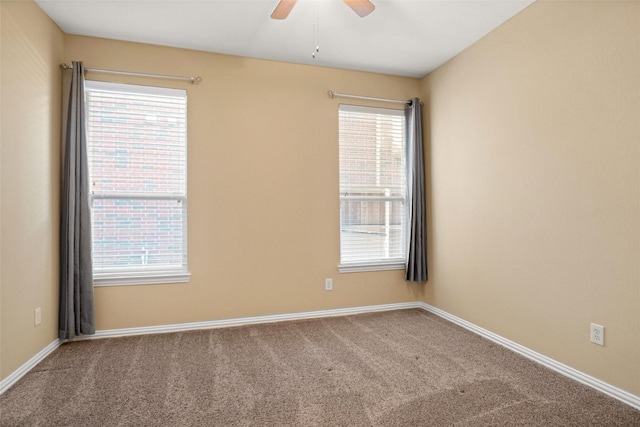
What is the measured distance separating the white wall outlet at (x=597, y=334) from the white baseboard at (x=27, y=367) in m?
3.79

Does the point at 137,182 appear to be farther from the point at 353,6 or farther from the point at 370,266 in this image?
the point at 370,266

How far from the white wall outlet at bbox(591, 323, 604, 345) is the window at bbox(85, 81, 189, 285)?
10.7 feet

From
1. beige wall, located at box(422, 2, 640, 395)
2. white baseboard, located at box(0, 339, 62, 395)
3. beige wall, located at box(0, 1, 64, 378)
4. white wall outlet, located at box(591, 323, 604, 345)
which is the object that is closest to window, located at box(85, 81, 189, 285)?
beige wall, located at box(0, 1, 64, 378)

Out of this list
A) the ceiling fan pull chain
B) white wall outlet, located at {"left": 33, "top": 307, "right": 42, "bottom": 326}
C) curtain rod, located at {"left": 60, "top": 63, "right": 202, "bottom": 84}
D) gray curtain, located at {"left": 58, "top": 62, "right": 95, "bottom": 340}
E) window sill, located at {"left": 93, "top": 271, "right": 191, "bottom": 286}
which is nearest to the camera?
white wall outlet, located at {"left": 33, "top": 307, "right": 42, "bottom": 326}

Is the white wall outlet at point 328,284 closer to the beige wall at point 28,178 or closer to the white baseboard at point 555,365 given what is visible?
the white baseboard at point 555,365

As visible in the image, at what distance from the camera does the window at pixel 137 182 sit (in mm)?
3221

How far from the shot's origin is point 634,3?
2.09 metres

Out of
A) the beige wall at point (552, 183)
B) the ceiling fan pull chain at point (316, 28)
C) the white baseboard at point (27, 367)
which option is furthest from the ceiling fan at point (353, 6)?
the white baseboard at point (27, 367)

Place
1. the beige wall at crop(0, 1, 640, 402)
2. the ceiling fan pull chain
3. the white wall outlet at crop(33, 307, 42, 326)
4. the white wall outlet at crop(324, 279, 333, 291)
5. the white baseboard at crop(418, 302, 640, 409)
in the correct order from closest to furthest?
the white baseboard at crop(418, 302, 640, 409)
the beige wall at crop(0, 1, 640, 402)
the white wall outlet at crop(33, 307, 42, 326)
the ceiling fan pull chain
the white wall outlet at crop(324, 279, 333, 291)

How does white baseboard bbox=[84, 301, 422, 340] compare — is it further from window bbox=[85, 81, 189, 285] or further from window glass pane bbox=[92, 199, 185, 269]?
window glass pane bbox=[92, 199, 185, 269]

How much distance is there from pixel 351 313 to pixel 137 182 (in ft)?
8.31

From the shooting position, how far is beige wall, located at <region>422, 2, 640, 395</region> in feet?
7.11

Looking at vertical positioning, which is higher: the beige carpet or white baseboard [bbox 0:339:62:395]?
white baseboard [bbox 0:339:62:395]


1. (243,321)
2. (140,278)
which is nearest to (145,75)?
(140,278)
